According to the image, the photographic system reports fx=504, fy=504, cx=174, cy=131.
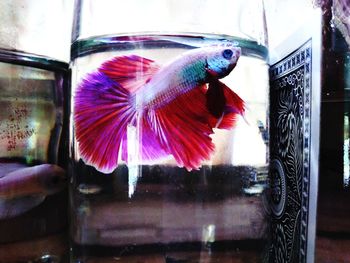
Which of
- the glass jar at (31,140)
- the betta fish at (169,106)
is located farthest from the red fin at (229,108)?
the glass jar at (31,140)

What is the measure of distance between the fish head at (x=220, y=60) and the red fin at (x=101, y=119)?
74 millimetres

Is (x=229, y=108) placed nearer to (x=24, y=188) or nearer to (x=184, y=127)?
(x=184, y=127)

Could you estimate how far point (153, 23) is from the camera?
0.46 m

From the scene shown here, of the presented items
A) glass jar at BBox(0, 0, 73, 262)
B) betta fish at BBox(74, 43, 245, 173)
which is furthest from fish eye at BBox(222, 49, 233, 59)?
glass jar at BBox(0, 0, 73, 262)

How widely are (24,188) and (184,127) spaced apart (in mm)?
180

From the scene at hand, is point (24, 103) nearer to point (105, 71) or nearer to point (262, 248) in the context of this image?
point (105, 71)

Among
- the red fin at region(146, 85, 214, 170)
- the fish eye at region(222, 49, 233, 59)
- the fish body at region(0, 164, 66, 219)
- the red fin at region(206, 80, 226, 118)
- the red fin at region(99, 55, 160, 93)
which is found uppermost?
the fish eye at region(222, 49, 233, 59)

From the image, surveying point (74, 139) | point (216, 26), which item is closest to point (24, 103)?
point (74, 139)

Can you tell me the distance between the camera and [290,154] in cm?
46

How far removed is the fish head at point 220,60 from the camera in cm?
42

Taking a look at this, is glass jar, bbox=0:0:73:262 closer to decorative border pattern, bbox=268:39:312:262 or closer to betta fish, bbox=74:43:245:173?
betta fish, bbox=74:43:245:173

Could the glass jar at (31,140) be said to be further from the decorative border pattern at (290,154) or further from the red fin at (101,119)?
the decorative border pattern at (290,154)

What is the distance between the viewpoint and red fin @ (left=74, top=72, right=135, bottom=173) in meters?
0.43

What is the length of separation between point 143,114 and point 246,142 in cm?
10
